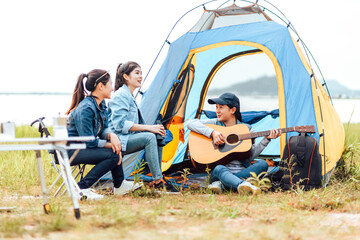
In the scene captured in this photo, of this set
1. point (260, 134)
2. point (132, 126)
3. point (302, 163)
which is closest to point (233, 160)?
point (260, 134)

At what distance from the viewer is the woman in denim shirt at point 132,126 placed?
4.55 meters

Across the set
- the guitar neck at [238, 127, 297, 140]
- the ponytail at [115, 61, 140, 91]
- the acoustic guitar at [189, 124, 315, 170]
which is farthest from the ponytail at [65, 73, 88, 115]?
the guitar neck at [238, 127, 297, 140]

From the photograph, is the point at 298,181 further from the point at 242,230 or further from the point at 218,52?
the point at 218,52

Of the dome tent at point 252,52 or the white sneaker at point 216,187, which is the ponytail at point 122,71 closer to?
the dome tent at point 252,52

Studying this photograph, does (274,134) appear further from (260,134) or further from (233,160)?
(233,160)

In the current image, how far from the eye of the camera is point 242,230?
306 centimetres

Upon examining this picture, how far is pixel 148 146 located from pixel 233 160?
0.92 metres

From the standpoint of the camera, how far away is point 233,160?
4934 mm

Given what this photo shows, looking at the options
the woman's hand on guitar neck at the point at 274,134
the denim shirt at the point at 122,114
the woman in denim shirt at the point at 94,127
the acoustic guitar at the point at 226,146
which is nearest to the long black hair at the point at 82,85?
the woman in denim shirt at the point at 94,127

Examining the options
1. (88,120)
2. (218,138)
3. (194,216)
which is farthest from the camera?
(218,138)

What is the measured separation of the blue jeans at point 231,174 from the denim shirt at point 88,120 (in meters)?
1.14

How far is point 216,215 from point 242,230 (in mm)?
432

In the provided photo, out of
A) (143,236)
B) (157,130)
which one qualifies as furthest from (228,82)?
(143,236)

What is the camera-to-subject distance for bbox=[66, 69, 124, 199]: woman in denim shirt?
13.7 ft
